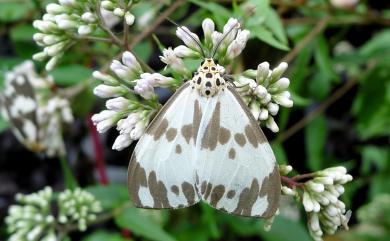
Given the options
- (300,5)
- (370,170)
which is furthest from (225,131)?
(370,170)

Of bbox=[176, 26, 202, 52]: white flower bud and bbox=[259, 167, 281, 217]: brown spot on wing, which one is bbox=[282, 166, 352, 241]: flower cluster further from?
bbox=[176, 26, 202, 52]: white flower bud

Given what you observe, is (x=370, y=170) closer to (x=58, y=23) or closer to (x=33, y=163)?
(x=33, y=163)

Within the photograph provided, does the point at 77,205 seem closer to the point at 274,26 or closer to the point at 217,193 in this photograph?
the point at 217,193

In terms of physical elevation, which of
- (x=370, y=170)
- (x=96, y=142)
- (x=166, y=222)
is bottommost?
(x=370, y=170)

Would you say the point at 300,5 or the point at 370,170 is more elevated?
the point at 300,5

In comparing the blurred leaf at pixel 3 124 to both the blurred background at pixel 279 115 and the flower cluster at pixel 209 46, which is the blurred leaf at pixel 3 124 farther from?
the flower cluster at pixel 209 46

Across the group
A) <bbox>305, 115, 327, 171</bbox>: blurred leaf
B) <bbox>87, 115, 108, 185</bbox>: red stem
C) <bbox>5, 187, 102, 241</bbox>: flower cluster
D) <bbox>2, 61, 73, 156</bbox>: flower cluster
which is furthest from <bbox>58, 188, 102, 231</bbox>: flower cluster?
<bbox>305, 115, 327, 171</bbox>: blurred leaf
